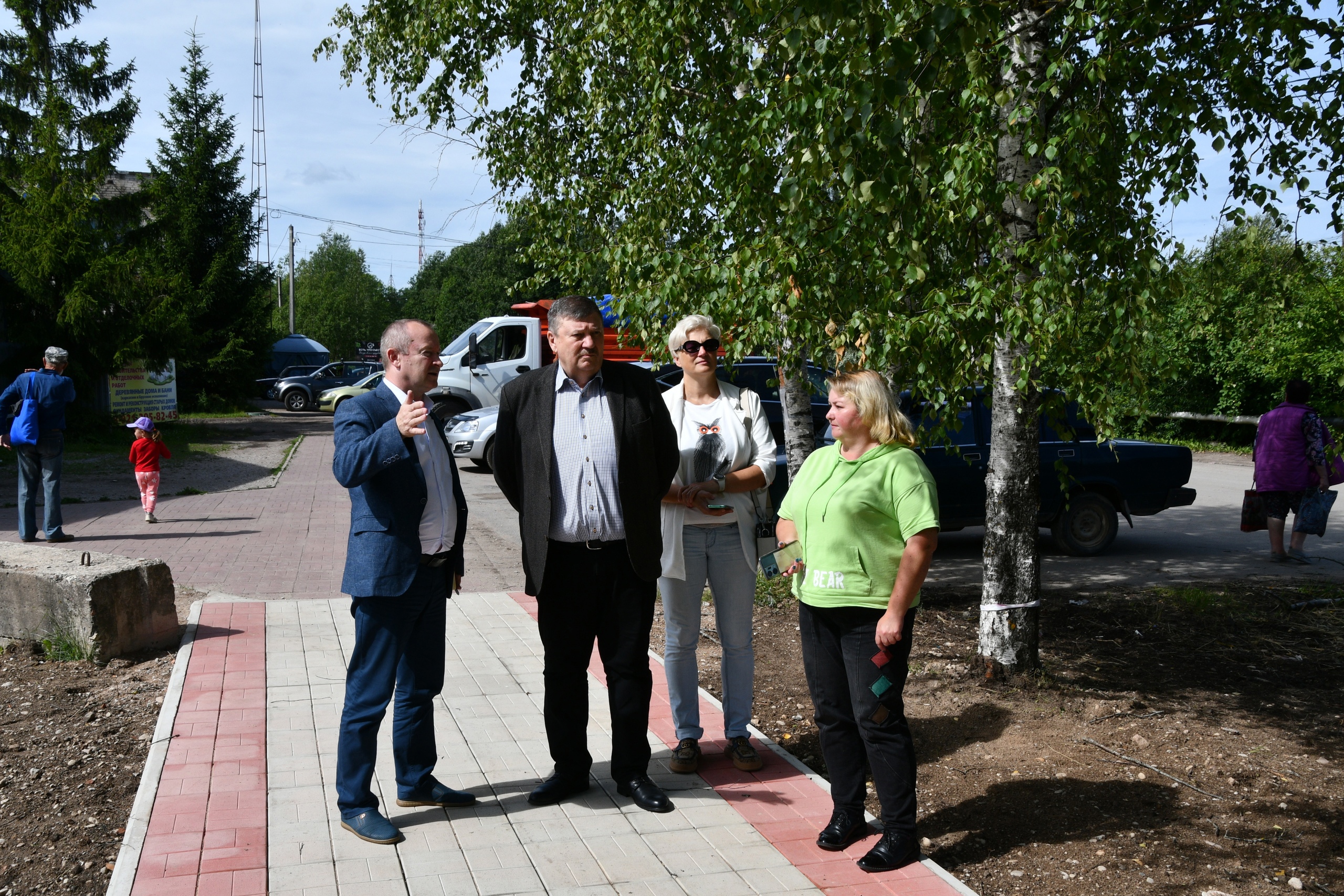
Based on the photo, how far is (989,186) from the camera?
4.61 meters

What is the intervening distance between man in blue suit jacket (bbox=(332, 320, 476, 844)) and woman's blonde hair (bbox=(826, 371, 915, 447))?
1.50 m

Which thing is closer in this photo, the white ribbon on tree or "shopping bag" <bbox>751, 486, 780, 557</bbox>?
"shopping bag" <bbox>751, 486, 780, 557</bbox>

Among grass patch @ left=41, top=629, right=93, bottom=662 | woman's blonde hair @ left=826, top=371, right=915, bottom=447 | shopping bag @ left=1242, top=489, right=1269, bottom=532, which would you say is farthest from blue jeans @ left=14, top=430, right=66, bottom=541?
shopping bag @ left=1242, top=489, right=1269, bottom=532

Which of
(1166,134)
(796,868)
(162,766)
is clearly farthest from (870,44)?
(162,766)

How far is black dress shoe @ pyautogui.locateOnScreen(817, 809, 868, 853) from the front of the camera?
3803 mm

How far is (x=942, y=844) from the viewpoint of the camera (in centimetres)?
397

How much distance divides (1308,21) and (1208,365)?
20.7 meters

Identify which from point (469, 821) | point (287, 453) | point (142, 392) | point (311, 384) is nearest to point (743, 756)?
point (469, 821)

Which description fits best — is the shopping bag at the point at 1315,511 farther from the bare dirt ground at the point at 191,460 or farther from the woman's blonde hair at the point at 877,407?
the bare dirt ground at the point at 191,460

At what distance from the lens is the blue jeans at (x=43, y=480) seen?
34.2ft

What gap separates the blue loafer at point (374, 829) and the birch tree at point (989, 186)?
107 inches

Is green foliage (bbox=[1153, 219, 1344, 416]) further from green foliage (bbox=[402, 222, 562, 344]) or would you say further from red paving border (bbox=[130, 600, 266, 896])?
green foliage (bbox=[402, 222, 562, 344])

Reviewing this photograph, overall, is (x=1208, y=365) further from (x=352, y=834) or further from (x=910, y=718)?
(x=352, y=834)

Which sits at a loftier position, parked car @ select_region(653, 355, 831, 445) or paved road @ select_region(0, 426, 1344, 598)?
parked car @ select_region(653, 355, 831, 445)
